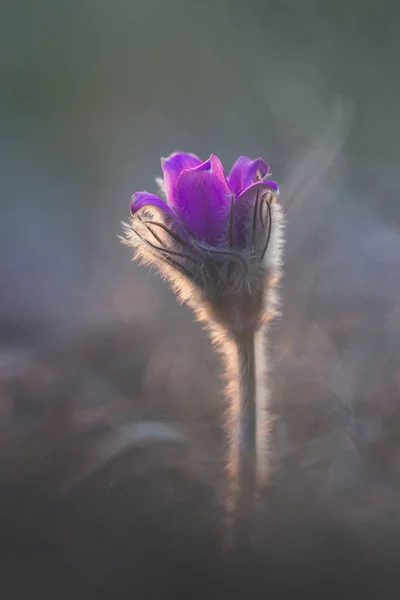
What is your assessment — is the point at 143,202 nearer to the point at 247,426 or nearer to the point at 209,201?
the point at 209,201

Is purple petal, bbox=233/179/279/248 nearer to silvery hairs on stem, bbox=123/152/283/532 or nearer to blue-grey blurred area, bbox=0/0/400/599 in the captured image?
silvery hairs on stem, bbox=123/152/283/532

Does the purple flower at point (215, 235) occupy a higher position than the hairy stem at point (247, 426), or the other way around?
the purple flower at point (215, 235)

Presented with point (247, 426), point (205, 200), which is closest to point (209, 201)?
point (205, 200)

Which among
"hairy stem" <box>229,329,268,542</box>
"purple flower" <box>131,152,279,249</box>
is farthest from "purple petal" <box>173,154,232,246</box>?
"hairy stem" <box>229,329,268,542</box>

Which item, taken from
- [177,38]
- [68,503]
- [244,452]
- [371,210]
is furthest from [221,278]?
[177,38]

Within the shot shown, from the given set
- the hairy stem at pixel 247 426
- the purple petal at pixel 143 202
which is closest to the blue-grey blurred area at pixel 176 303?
the hairy stem at pixel 247 426

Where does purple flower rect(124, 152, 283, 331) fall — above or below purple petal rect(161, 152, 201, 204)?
below

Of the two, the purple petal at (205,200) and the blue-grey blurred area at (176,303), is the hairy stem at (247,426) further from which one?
the purple petal at (205,200)
